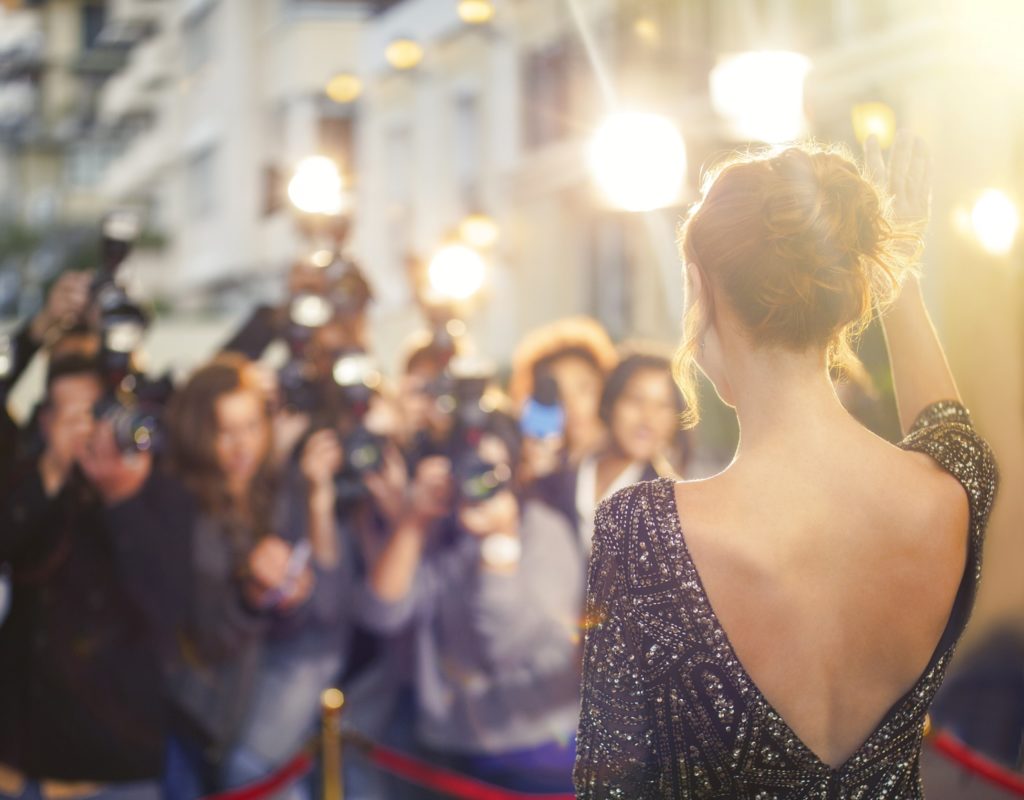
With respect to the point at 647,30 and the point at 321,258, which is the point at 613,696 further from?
the point at 647,30

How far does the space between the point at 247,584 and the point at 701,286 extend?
2612mm

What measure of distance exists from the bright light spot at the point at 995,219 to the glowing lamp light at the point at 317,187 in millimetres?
1981

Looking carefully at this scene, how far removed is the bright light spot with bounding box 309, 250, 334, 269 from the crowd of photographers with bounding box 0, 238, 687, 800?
0.01 metres

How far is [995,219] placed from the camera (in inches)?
148

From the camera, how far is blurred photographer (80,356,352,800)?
3.70 metres

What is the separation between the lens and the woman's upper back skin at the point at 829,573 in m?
1.42

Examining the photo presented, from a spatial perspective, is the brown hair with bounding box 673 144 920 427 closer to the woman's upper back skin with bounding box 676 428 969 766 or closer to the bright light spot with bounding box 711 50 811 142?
the woman's upper back skin with bounding box 676 428 969 766

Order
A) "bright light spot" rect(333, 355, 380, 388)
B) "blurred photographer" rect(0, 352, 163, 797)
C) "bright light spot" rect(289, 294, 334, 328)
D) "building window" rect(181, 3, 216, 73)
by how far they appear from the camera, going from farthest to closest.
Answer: "building window" rect(181, 3, 216, 73) < "bright light spot" rect(289, 294, 334, 328) < "bright light spot" rect(333, 355, 380, 388) < "blurred photographer" rect(0, 352, 163, 797)

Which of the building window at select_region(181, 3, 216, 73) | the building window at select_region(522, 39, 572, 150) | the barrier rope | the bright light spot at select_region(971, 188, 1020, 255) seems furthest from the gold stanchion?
the building window at select_region(522, 39, 572, 150)

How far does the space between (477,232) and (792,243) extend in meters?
3.38

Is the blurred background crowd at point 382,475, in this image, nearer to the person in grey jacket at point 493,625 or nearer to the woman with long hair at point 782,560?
the person in grey jacket at point 493,625

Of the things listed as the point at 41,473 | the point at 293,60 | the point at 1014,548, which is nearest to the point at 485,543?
the point at 41,473

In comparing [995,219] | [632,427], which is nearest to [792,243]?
[632,427]

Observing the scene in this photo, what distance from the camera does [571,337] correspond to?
14.7ft
